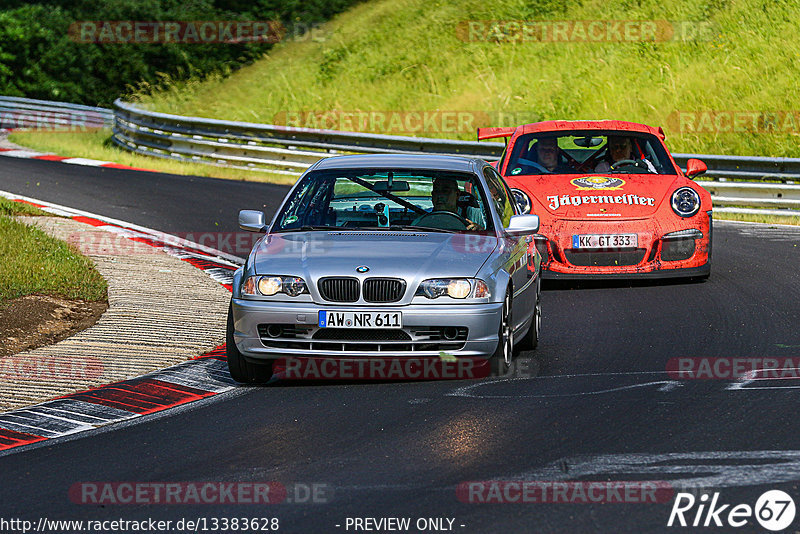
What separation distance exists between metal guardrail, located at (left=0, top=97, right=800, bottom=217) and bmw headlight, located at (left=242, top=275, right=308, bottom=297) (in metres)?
12.1

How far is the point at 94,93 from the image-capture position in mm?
37812

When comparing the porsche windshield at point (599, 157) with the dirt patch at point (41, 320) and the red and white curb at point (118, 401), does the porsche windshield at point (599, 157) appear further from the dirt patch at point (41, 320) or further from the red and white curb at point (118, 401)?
the red and white curb at point (118, 401)

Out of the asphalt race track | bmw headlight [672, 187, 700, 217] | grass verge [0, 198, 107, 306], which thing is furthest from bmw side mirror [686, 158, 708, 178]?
grass verge [0, 198, 107, 306]

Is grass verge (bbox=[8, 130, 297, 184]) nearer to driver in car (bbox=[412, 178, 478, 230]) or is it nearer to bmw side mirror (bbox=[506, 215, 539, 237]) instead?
driver in car (bbox=[412, 178, 478, 230])

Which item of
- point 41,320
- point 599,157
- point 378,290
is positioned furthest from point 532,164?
point 378,290

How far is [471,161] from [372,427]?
10.5 feet

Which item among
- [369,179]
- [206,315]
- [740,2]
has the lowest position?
[206,315]

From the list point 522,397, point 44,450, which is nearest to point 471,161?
point 522,397

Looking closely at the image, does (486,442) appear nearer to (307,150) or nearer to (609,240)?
(609,240)

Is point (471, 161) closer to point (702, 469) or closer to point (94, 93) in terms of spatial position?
point (702, 469)

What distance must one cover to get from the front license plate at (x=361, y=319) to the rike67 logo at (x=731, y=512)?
2.72 m

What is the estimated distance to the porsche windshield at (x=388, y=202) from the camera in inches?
348

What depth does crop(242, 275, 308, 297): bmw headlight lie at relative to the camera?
7.82 metres

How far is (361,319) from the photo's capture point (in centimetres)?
771
